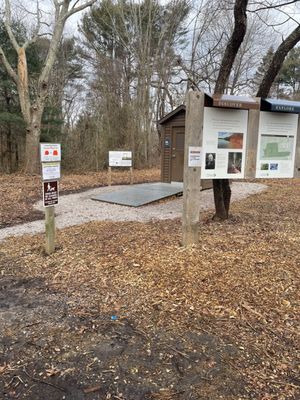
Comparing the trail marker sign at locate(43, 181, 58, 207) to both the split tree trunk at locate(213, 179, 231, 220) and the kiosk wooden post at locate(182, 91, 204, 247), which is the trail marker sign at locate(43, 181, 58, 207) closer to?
the kiosk wooden post at locate(182, 91, 204, 247)

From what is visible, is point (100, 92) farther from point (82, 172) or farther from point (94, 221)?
point (94, 221)

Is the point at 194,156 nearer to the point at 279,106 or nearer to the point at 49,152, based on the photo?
the point at 279,106

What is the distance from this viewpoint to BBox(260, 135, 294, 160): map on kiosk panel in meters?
4.72

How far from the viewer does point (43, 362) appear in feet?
7.33

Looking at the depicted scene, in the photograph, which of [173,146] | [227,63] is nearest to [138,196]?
[173,146]

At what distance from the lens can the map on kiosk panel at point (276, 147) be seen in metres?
4.72

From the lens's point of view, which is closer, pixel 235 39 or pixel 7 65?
pixel 235 39

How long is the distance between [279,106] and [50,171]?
3.14 m

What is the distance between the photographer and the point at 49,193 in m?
4.05

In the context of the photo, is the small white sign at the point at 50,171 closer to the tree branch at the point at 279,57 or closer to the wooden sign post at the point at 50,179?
the wooden sign post at the point at 50,179

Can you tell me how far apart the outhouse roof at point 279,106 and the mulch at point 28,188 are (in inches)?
193

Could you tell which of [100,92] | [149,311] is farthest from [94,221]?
[100,92]

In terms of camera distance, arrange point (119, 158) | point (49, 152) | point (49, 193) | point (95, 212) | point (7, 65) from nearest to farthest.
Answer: point (49, 152) < point (49, 193) < point (95, 212) < point (119, 158) < point (7, 65)

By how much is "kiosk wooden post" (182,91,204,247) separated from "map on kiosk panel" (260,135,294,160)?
1162 mm
